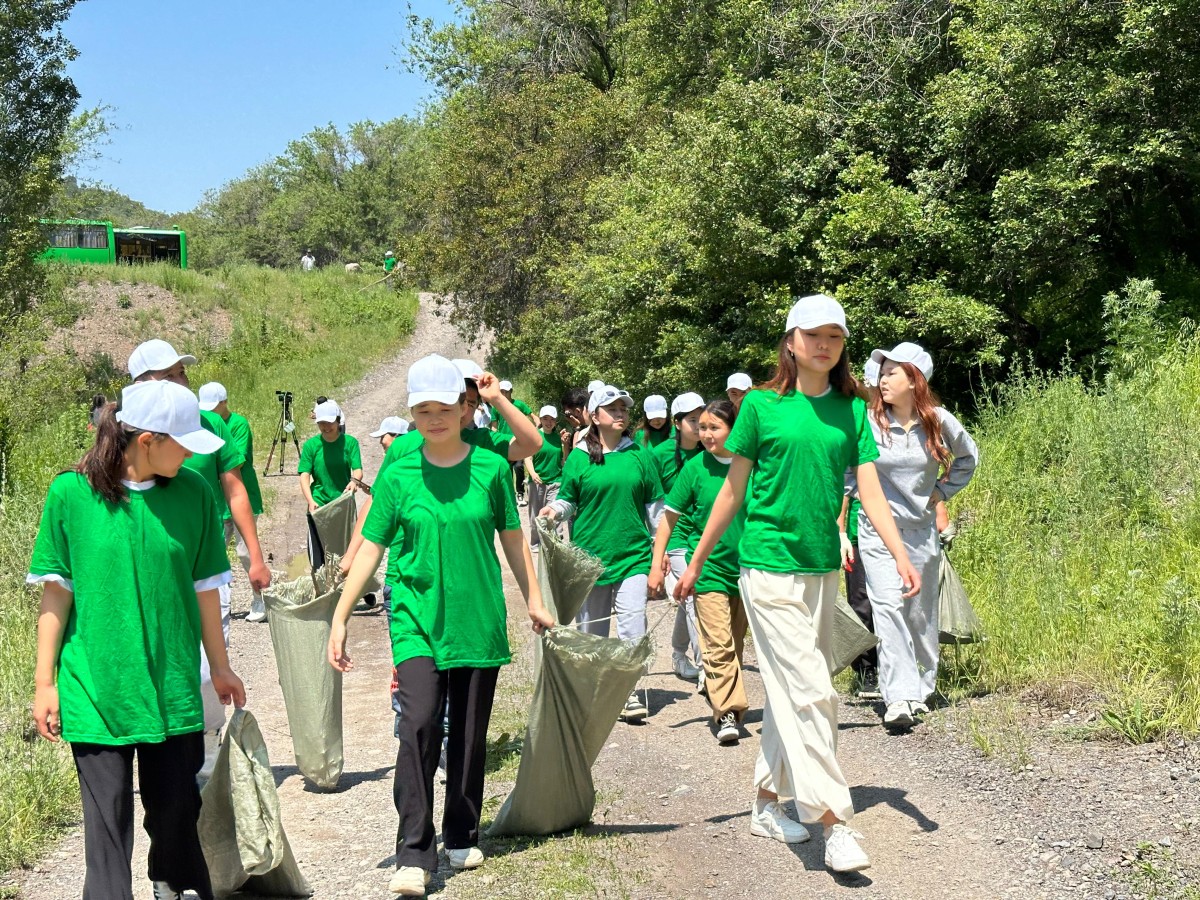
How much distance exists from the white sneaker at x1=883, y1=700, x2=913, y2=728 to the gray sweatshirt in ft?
3.04

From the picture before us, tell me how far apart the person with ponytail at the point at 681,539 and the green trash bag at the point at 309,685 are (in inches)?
92.4

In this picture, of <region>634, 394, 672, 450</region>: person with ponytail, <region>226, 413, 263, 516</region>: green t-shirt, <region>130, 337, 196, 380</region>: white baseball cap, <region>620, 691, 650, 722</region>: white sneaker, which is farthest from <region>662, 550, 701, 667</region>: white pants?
<region>130, 337, 196, 380</region>: white baseball cap

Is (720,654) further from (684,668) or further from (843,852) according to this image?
(843,852)

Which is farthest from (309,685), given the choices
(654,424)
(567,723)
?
(654,424)

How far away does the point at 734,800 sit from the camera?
19.0 ft

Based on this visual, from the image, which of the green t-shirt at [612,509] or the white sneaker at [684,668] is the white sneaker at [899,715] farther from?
the white sneaker at [684,668]

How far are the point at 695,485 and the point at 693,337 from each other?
9376 mm

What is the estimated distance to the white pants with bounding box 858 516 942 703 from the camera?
6613mm

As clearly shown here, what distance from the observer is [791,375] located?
4945 millimetres

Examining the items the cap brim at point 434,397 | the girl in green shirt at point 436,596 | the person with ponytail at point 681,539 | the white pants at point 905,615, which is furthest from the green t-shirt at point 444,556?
the person with ponytail at point 681,539

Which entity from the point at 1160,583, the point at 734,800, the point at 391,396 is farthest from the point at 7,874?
the point at 391,396

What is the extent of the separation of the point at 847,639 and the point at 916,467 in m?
0.96

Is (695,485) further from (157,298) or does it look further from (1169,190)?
(157,298)

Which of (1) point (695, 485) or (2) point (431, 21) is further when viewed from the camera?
(2) point (431, 21)
